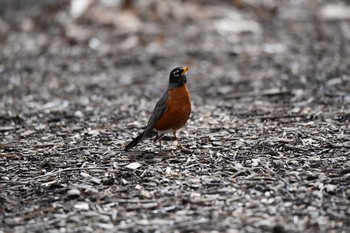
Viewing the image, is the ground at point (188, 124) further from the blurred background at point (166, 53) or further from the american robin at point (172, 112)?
the american robin at point (172, 112)

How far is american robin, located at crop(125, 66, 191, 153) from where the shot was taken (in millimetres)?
5191

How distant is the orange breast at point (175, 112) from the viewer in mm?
5184

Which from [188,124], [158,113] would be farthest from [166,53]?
[158,113]

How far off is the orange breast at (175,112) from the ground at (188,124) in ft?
0.90

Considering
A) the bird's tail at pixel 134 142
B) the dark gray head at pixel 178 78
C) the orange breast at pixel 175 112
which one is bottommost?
the bird's tail at pixel 134 142

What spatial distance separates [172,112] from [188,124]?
1.28 m

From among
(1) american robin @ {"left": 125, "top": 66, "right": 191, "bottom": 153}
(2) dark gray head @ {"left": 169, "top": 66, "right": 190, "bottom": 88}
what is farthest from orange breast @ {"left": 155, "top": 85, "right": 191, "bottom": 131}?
(2) dark gray head @ {"left": 169, "top": 66, "right": 190, "bottom": 88}

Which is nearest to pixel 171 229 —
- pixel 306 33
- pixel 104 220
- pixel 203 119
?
pixel 104 220

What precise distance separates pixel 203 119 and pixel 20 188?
8.91 ft

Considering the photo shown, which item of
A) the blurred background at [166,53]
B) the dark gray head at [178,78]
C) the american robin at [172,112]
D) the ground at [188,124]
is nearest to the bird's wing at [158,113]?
the american robin at [172,112]

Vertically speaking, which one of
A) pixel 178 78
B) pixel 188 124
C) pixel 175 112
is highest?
pixel 178 78

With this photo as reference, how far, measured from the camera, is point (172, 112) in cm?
518

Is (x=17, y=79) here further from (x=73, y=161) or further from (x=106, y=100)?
(x=73, y=161)

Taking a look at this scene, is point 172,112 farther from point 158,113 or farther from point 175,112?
point 158,113
